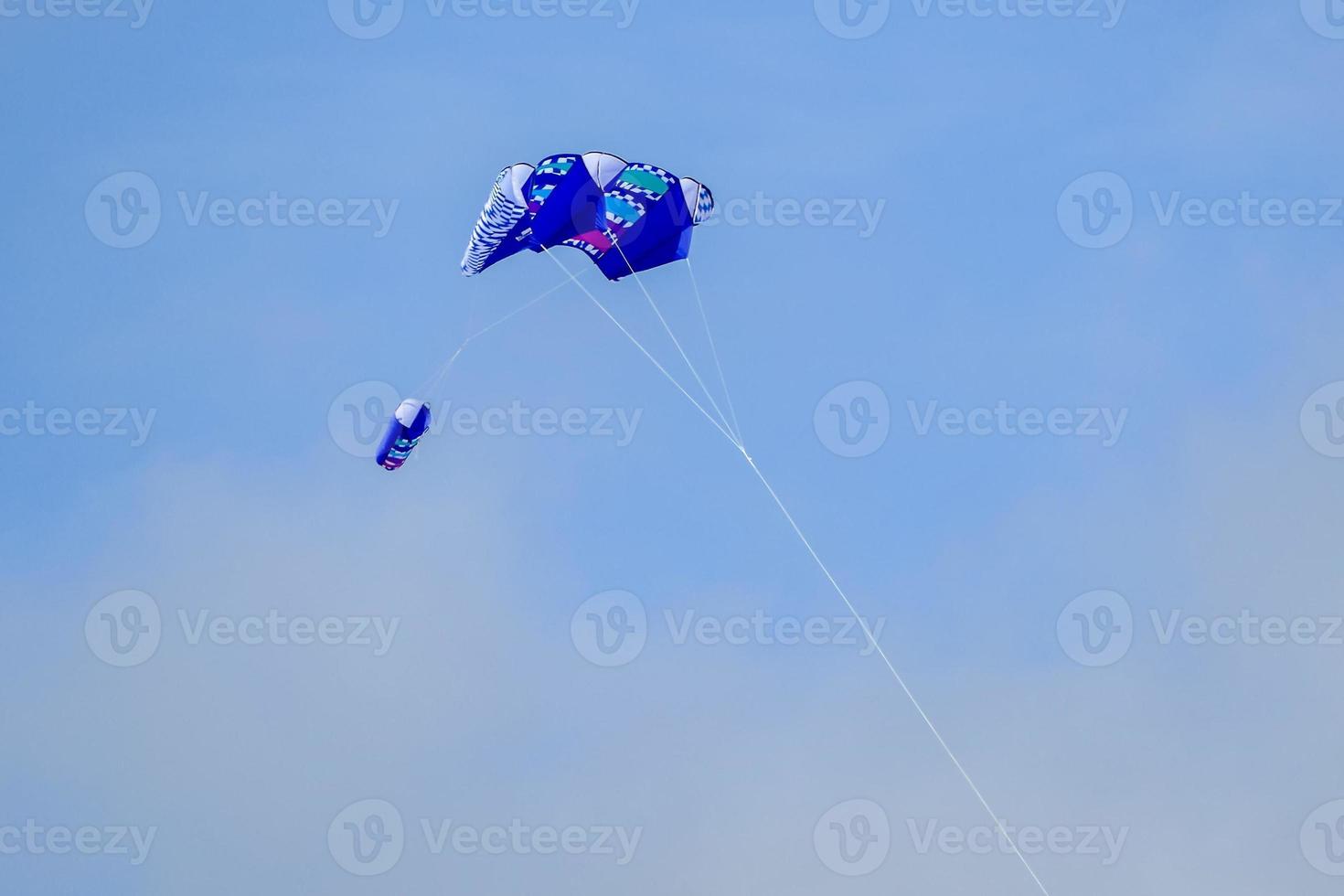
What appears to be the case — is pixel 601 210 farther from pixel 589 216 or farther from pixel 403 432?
pixel 403 432

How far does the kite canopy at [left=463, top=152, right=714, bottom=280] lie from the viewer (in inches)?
928

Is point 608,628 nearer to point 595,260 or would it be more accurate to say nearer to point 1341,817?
point 595,260

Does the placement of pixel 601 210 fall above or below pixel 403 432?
above

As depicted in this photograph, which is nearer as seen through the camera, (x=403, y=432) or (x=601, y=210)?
(x=601, y=210)

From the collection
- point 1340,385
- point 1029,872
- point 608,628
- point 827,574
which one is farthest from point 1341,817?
point 608,628

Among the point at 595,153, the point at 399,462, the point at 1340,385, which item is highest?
the point at 595,153

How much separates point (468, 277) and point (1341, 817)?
47.6 feet

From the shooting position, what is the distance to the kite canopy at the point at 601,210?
2358 centimetres

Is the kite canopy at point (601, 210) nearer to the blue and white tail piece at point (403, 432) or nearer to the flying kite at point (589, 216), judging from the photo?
the flying kite at point (589, 216)

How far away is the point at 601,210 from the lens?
23.8 m

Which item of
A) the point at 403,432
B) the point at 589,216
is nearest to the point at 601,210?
the point at 589,216

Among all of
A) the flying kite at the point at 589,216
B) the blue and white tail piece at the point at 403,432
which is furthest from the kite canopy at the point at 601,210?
the blue and white tail piece at the point at 403,432

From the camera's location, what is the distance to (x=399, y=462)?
24797 millimetres

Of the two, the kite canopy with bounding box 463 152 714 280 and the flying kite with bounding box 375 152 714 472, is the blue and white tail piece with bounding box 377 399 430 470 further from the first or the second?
the kite canopy with bounding box 463 152 714 280
